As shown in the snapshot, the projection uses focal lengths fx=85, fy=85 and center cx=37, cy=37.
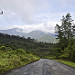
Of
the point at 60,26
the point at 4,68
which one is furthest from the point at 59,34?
the point at 4,68

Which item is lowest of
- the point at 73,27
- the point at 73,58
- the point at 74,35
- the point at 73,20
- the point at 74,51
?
the point at 73,58

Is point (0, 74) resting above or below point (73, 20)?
below

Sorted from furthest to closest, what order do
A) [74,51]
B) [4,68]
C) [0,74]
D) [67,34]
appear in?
[67,34] → [74,51] → [4,68] → [0,74]

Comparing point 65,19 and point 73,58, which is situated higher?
point 65,19

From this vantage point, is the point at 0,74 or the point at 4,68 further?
the point at 4,68

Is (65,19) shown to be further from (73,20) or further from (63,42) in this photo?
(63,42)

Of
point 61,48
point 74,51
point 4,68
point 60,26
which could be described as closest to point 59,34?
point 60,26

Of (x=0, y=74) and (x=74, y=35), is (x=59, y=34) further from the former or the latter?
(x=0, y=74)

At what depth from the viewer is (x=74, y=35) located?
119 ft

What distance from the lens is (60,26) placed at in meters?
42.5

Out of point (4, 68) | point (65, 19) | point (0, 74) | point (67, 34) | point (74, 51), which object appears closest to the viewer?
point (0, 74)

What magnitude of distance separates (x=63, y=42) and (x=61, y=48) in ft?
11.4

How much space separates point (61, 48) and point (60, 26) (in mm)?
11000

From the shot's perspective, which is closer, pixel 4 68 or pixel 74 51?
pixel 4 68
